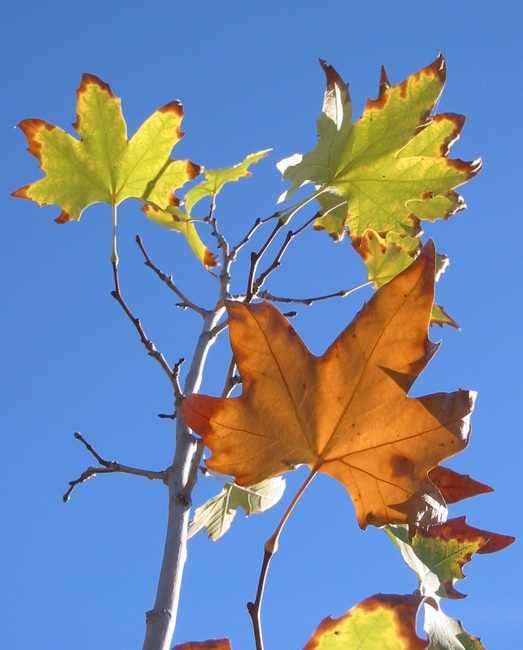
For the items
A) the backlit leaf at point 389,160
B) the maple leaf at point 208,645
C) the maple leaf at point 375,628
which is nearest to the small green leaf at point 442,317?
the backlit leaf at point 389,160

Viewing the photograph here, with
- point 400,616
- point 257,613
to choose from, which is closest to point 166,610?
point 257,613

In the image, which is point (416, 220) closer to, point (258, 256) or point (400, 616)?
point (258, 256)

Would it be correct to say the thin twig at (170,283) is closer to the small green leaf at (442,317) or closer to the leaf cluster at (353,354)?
the leaf cluster at (353,354)

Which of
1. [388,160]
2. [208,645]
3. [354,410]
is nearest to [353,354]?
[354,410]

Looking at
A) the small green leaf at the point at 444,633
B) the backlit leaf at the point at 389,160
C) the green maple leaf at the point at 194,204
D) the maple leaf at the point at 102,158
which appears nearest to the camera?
the small green leaf at the point at 444,633

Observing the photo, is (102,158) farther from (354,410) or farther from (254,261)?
(354,410)

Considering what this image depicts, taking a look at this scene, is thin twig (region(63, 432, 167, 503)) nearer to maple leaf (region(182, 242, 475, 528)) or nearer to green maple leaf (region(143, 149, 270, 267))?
maple leaf (region(182, 242, 475, 528))
